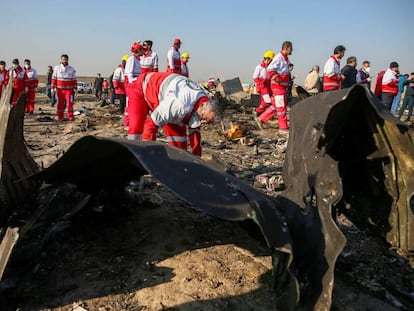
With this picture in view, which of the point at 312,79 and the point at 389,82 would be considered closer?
the point at 389,82

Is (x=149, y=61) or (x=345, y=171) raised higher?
(x=149, y=61)

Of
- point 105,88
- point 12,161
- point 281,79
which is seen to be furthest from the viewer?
point 105,88

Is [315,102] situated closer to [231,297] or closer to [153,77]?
[231,297]

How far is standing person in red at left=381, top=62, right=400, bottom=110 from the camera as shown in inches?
419

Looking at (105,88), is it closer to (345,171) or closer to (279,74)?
(279,74)

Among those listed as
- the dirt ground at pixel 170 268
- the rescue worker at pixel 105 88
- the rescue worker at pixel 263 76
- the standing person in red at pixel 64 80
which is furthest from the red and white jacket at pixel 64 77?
the rescue worker at pixel 105 88

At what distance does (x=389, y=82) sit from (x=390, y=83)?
0.04 metres

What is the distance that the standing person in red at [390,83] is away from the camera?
1063 cm

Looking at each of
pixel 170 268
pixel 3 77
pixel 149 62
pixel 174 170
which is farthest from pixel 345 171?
pixel 3 77

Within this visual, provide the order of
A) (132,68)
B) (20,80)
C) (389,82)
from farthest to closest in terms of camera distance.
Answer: (20,80) → (389,82) → (132,68)

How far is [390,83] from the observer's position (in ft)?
35.0

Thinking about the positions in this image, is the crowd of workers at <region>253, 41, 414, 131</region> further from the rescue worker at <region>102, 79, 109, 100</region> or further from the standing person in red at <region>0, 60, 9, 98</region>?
the rescue worker at <region>102, 79, 109, 100</region>

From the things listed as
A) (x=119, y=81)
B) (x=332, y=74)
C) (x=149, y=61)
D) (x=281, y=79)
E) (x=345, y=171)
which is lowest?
(x=345, y=171)

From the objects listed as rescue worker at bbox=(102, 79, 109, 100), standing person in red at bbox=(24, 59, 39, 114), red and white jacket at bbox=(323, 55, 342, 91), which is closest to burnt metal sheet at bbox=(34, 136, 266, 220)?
red and white jacket at bbox=(323, 55, 342, 91)
